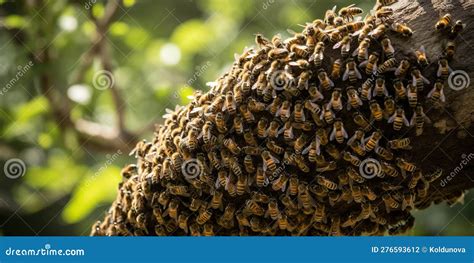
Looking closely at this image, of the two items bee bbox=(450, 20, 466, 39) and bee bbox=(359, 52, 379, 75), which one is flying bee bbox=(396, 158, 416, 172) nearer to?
bee bbox=(359, 52, 379, 75)

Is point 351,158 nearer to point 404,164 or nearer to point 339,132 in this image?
point 339,132

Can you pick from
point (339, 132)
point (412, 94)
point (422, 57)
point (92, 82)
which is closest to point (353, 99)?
point (339, 132)

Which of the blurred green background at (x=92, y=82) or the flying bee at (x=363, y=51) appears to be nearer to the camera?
the flying bee at (x=363, y=51)

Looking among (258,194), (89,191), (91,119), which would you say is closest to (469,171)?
(258,194)

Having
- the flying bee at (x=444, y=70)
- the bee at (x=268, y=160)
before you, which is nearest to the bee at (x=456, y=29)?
the flying bee at (x=444, y=70)

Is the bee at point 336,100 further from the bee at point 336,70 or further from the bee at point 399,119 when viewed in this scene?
the bee at point 399,119

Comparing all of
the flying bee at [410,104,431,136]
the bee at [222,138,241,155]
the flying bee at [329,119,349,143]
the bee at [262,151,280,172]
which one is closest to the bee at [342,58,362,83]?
the flying bee at [329,119,349,143]
